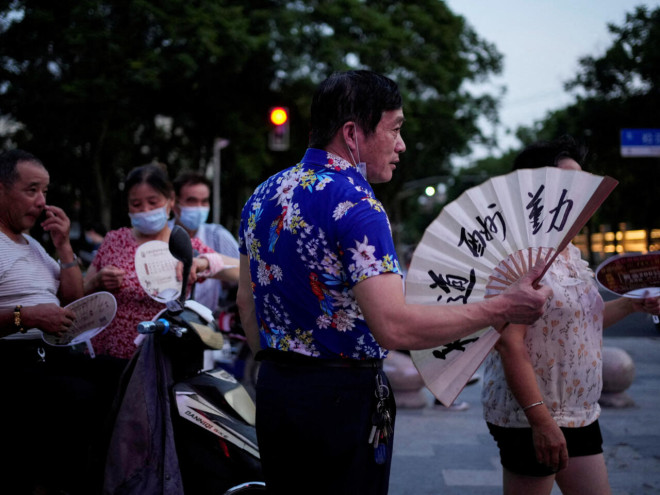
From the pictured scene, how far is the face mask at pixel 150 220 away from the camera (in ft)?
11.9

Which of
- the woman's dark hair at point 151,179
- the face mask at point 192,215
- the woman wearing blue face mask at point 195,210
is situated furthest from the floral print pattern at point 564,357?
the face mask at point 192,215

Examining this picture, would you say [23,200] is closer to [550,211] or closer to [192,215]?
[192,215]

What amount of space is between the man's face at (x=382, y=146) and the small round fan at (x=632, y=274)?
94cm

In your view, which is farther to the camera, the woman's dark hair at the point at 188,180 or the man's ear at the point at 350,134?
the woman's dark hair at the point at 188,180

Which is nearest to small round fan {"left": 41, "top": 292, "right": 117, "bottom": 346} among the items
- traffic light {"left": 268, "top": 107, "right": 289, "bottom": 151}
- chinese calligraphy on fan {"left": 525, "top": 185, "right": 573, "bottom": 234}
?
chinese calligraphy on fan {"left": 525, "top": 185, "right": 573, "bottom": 234}

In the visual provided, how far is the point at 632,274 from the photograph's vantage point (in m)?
2.48

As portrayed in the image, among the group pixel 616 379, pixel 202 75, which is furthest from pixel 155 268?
pixel 202 75

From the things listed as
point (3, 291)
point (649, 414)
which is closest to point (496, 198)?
point (3, 291)

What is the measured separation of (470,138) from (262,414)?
94.2 ft

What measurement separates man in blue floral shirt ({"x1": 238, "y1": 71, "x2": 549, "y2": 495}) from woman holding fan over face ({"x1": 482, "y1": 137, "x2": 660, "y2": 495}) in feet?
1.64

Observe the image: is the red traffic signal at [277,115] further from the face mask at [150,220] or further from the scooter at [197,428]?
the scooter at [197,428]

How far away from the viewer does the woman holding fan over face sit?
2.33 metres

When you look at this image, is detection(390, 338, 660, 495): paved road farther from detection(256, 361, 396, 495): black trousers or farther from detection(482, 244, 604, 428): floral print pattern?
detection(256, 361, 396, 495): black trousers

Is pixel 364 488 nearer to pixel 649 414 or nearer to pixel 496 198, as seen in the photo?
pixel 496 198
